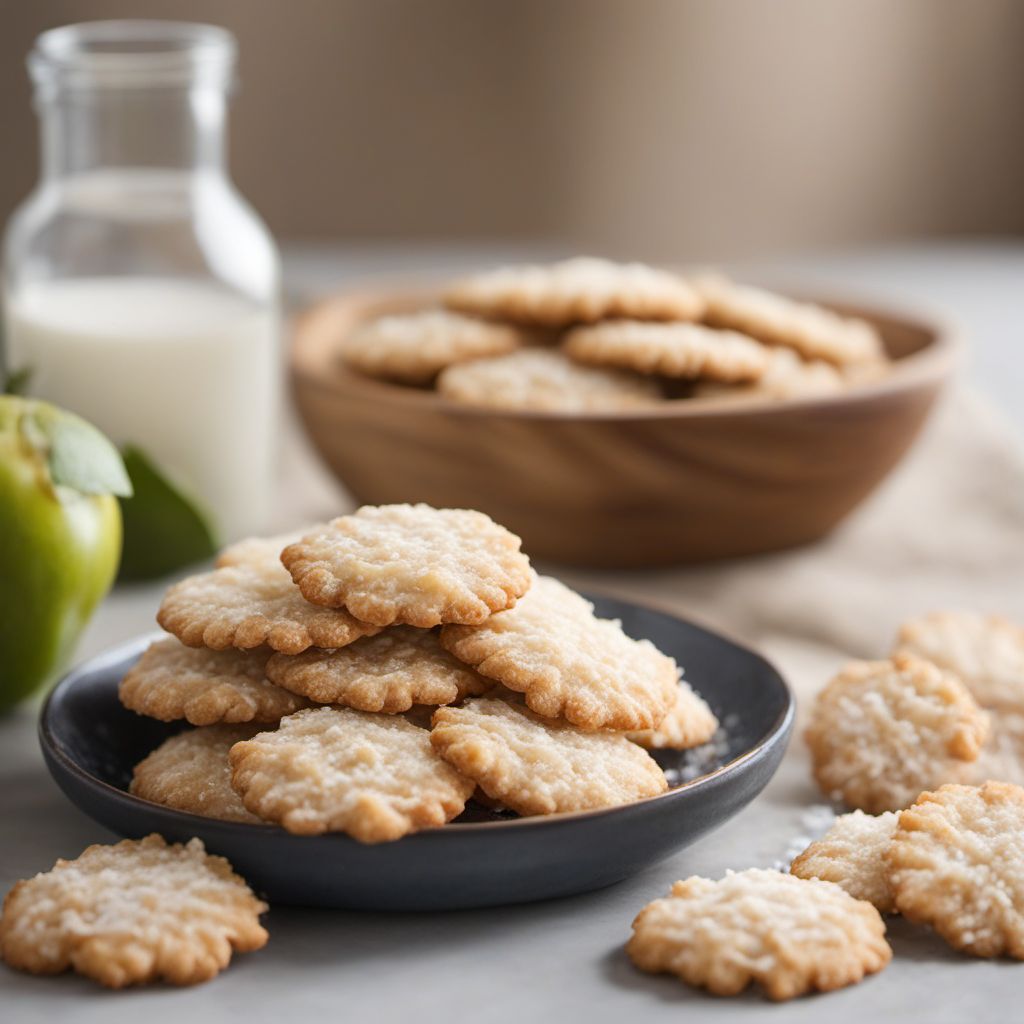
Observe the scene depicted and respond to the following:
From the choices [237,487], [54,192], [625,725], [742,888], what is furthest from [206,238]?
[742,888]

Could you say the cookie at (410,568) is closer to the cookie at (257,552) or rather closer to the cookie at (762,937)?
the cookie at (257,552)

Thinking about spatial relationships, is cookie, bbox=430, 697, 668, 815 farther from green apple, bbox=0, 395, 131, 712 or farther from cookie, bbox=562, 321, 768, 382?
cookie, bbox=562, 321, 768, 382

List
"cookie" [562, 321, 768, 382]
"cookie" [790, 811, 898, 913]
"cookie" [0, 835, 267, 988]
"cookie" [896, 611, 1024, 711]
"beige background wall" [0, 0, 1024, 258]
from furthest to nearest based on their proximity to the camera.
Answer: "beige background wall" [0, 0, 1024, 258] < "cookie" [562, 321, 768, 382] < "cookie" [896, 611, 1024, 711] < "cookie" [790, 811, 898, 913] < "cookie" [0, 835, 267, 988]

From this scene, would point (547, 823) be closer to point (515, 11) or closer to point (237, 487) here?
point (237, 487)

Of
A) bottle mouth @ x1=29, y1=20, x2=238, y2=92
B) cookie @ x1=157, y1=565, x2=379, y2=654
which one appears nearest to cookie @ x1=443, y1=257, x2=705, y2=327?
bottle mouth @ x1=29, y1=20, x2=238, y2=92

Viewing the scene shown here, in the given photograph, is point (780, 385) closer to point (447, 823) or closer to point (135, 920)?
point (447, 823)

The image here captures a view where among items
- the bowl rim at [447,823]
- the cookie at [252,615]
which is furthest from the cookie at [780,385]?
the cookie at [252,615]
